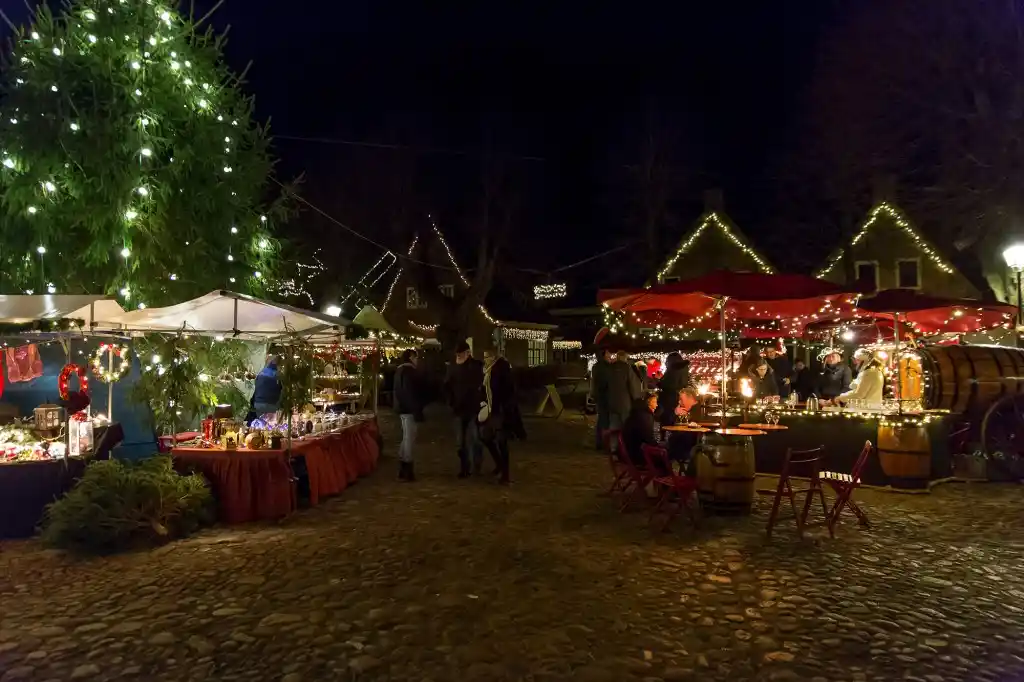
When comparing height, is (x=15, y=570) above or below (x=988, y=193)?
below

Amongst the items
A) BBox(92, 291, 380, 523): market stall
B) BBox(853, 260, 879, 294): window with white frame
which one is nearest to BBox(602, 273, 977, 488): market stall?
BBox(92, 291, 380, 523): market stall

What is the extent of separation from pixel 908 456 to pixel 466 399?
5.60m

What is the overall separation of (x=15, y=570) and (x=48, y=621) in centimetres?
153

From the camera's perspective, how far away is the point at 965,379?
1086 cm

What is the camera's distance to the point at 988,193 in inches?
722

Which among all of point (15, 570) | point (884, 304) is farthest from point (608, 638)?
point (884, 304)

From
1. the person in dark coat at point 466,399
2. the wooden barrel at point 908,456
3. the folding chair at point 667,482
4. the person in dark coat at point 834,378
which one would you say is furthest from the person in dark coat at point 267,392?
the person in dark coat at point 834,378

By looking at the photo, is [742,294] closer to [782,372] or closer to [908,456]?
[908,456]

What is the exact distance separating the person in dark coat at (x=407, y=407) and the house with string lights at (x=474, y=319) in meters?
19.8

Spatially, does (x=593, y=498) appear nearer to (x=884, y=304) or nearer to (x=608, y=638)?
(x=608, y=638)

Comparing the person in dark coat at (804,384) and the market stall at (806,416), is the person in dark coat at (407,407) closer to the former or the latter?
the market stall at (806,416)

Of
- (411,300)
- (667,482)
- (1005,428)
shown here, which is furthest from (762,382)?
(411,300)

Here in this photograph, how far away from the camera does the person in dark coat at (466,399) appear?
10.0 meters

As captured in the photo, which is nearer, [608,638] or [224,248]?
[608,638]
